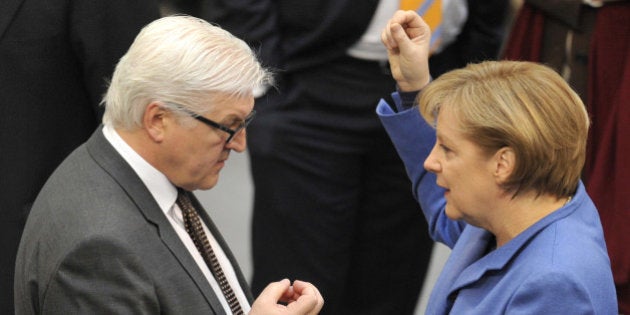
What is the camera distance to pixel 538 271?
2.42 m

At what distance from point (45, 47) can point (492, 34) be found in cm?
154

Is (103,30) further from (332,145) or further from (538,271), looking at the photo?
(538,271)

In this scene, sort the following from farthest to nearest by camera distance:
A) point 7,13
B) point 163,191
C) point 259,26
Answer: point 259,26
point 7,13
point 163,191

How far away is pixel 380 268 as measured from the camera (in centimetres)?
428

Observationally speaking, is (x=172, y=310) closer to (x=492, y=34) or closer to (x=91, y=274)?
(x=91, y=274)

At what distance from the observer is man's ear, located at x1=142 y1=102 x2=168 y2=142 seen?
2.58 metres

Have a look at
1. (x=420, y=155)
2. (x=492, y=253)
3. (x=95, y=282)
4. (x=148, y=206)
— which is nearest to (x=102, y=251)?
(x=95, y=282)

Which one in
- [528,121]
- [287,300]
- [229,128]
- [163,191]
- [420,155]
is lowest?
[287,300]

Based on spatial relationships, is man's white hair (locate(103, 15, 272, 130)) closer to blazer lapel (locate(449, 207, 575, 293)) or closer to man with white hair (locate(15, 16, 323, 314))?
man with white hair (locate(15, 16, 323, 314))

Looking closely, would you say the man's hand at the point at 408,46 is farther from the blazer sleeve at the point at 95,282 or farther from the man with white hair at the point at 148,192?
the blazer sleeve at the point at 95,282

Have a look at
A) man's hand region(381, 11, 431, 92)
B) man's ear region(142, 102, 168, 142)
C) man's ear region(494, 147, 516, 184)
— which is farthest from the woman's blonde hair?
man's ear region(142, 102, 168, 142)

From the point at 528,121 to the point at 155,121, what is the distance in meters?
0.81

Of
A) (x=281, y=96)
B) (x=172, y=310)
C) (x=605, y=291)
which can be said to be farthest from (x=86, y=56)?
(x=605, y=291)

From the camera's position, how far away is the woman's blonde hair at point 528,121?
2428mm
